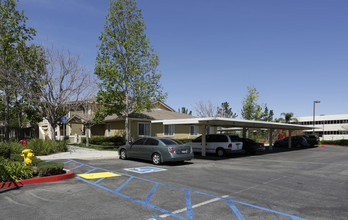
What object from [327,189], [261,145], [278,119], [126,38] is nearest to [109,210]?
[327,189]

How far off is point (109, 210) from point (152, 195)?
5.61 feet

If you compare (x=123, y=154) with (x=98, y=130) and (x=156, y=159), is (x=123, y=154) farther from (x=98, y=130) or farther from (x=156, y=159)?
(x=98, y=130)

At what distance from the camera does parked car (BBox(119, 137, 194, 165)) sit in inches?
541

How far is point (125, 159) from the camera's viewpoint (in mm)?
16406

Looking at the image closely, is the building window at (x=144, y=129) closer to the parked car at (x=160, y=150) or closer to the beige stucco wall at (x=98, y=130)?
the beige stucco wall at (x=98, y=130)

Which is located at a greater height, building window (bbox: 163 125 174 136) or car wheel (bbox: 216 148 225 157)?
building window (bbox: 163 125 174 136)

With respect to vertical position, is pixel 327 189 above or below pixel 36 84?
below

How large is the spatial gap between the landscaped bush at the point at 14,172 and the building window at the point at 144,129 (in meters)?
19.4

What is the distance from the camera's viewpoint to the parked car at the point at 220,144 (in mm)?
19047

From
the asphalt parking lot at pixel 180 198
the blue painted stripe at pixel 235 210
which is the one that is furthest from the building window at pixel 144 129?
the blue painted stripe at pixel 235 210

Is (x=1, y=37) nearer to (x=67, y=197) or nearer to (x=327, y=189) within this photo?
(x=67, y=197)

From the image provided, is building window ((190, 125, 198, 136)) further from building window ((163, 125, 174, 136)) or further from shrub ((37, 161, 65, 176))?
shrub ((37, 161, 65, 176))

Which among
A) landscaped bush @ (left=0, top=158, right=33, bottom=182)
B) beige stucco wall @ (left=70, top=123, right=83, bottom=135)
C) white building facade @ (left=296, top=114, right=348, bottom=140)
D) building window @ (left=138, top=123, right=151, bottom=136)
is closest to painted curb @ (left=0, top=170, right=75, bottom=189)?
landscaped bush @ (left=0, top=158, right=33, bottom=182)

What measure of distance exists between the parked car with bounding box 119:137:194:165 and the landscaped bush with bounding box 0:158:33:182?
648 cm
